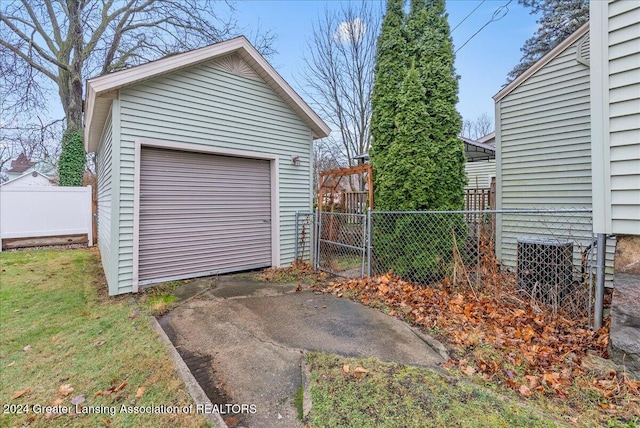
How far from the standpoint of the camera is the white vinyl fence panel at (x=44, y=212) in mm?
8766

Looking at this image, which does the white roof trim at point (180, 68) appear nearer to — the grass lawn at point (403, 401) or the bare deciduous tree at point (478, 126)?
the grass lawn at point (403, 401)

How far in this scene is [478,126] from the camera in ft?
98.4

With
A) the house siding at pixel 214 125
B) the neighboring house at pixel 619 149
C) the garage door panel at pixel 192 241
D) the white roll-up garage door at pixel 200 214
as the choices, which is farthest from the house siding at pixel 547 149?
the garage door panel at pixel 192 241

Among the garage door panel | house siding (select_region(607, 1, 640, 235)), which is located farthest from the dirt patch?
house siding (select_region(607, 1, 640, 235))

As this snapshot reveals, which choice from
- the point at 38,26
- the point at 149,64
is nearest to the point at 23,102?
the point at 38,26

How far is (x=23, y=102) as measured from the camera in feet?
35.7

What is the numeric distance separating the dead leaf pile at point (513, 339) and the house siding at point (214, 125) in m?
3.29

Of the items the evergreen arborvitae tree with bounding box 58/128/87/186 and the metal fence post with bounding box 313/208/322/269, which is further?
the evergreen arborvitae tree with bounding box 58/128/87/186

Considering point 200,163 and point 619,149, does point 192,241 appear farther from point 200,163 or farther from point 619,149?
point 619,149

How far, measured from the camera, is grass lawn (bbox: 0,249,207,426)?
2061mm

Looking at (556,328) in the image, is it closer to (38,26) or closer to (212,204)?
(212,204)

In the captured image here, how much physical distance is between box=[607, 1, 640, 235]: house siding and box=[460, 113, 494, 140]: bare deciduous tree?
30.3 metres

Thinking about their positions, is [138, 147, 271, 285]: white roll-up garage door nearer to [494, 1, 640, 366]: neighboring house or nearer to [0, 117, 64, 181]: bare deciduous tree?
[494, 1, 640, 366]: neighboring house

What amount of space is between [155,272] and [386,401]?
438 centimetres
